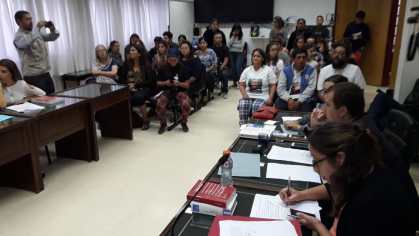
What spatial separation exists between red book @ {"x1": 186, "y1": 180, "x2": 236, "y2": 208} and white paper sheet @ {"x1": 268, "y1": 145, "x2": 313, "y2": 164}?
58 centimetres

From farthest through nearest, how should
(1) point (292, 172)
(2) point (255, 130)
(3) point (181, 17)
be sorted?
(3) point (181, 17)
(2) point (255, 130)
(1) point (292, 172)

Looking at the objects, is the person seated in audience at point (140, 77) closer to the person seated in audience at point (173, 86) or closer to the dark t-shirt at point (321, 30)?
the person seated in audience at point (173, 86)

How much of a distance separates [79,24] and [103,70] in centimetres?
122

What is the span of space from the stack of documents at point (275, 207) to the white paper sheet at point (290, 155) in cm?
46

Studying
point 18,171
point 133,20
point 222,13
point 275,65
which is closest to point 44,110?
point 18,171

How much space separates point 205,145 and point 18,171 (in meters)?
1.97

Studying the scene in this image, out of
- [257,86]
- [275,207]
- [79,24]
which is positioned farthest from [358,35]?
[275,207]

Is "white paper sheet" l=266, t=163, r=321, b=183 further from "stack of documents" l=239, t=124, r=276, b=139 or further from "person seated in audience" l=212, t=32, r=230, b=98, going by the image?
"person seated in audience" l=212, t=32, r=230, b=98

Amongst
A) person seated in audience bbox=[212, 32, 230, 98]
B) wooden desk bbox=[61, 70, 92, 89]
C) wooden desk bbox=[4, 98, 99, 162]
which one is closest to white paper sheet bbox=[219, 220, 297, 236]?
wooden desk bbox=[4, 98, 99, 162]

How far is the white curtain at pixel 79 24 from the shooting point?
177 inches

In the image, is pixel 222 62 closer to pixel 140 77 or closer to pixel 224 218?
pixel 140 77

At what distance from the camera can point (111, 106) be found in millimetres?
4121

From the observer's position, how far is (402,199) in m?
1.10

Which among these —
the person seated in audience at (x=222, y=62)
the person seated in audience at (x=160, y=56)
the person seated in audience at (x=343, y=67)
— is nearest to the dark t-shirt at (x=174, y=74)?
the person seated in audience at (x=160, y=56)
